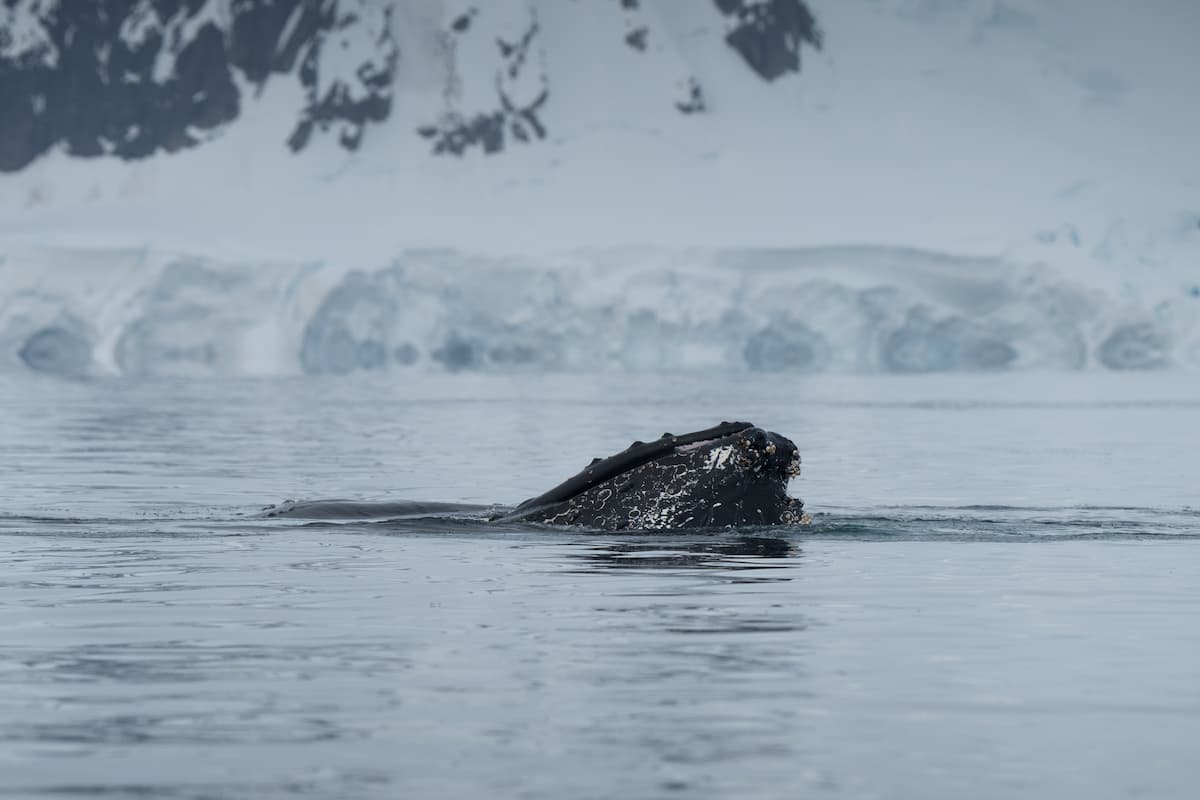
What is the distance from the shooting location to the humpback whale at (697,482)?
37.3 feet

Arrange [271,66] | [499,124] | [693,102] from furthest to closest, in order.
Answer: [271,66]
[693,102]
[499,124]

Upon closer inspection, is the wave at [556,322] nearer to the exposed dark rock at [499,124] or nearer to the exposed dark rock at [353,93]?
the exposed dark rock at [499,124]

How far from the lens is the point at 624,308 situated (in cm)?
7556

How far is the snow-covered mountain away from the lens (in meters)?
76.2

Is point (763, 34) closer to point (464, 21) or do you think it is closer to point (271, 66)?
point (464, 21)

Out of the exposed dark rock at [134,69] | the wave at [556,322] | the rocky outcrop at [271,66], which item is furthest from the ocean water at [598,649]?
the exposed dark rock at [134,69]

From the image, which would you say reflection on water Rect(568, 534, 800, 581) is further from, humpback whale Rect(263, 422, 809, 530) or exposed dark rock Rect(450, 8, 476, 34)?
exposed dark rock Rect(450, 8, 476, 34)

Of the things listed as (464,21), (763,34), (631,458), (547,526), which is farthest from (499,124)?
(631,458)

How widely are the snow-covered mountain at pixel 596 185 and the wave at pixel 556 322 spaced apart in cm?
15

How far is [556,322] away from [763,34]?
65330 millimetres

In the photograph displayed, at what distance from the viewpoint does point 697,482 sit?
1166cm

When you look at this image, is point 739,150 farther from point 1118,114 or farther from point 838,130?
point 1118,114

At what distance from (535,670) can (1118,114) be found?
133 meters

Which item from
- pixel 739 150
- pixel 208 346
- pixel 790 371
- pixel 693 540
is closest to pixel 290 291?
pixel 208 346
